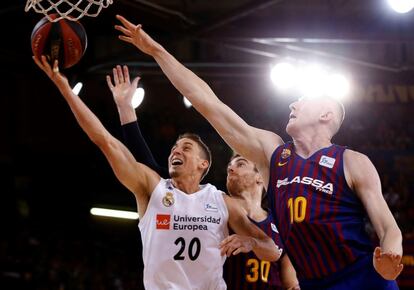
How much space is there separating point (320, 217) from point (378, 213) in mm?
296

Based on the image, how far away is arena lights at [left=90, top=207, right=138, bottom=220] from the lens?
1458cm

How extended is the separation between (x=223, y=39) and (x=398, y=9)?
7.67 ft

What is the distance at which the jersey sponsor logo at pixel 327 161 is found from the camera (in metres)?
3.85

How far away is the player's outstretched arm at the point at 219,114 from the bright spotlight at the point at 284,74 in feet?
20.1

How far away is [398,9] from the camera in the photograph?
341 inches

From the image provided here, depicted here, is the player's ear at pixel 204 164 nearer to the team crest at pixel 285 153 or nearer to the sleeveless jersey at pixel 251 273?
the sleeveless jersey at pixel 251 273

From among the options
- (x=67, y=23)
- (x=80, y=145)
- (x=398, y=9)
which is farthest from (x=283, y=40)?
(x=80, y=145)

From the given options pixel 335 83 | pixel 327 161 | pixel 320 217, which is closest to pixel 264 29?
pixel 335 83

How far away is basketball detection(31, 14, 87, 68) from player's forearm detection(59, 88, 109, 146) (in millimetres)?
470

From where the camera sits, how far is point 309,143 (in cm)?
405

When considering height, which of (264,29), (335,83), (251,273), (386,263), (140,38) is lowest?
(251,273)

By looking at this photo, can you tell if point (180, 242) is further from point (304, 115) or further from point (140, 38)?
point (140, 38)

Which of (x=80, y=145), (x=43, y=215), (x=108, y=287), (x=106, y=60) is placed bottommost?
(x=108, y=287)

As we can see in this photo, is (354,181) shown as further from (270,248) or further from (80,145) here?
(80,145)
